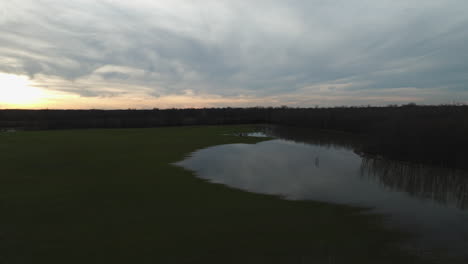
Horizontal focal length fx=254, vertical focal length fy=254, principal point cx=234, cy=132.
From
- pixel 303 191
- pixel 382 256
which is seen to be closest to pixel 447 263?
pixel 382 256

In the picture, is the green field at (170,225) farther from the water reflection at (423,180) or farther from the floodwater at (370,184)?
the water reflection at (423,180)

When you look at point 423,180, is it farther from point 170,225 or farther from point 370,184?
point 170,225

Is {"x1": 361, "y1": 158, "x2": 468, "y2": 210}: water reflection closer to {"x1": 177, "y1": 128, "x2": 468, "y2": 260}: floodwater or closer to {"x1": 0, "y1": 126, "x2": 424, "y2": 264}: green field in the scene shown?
{"x1": 177, "y1": 128, "x2": 468, "y2": 260}: floodwater

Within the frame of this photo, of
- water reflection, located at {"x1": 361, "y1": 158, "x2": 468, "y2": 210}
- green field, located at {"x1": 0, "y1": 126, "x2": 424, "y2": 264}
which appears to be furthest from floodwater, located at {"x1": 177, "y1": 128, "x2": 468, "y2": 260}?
green field, located at {"x1": 0, "y1": 126, "x2": 424, "y2": 264}

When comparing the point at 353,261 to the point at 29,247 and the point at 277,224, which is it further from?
the point at 29,247

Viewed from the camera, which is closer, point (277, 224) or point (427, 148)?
point (277, 224)

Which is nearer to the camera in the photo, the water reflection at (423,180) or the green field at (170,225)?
the green field at (170,225)

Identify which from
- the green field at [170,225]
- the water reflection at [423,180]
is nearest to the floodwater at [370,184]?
the water reflection at [423,180]
